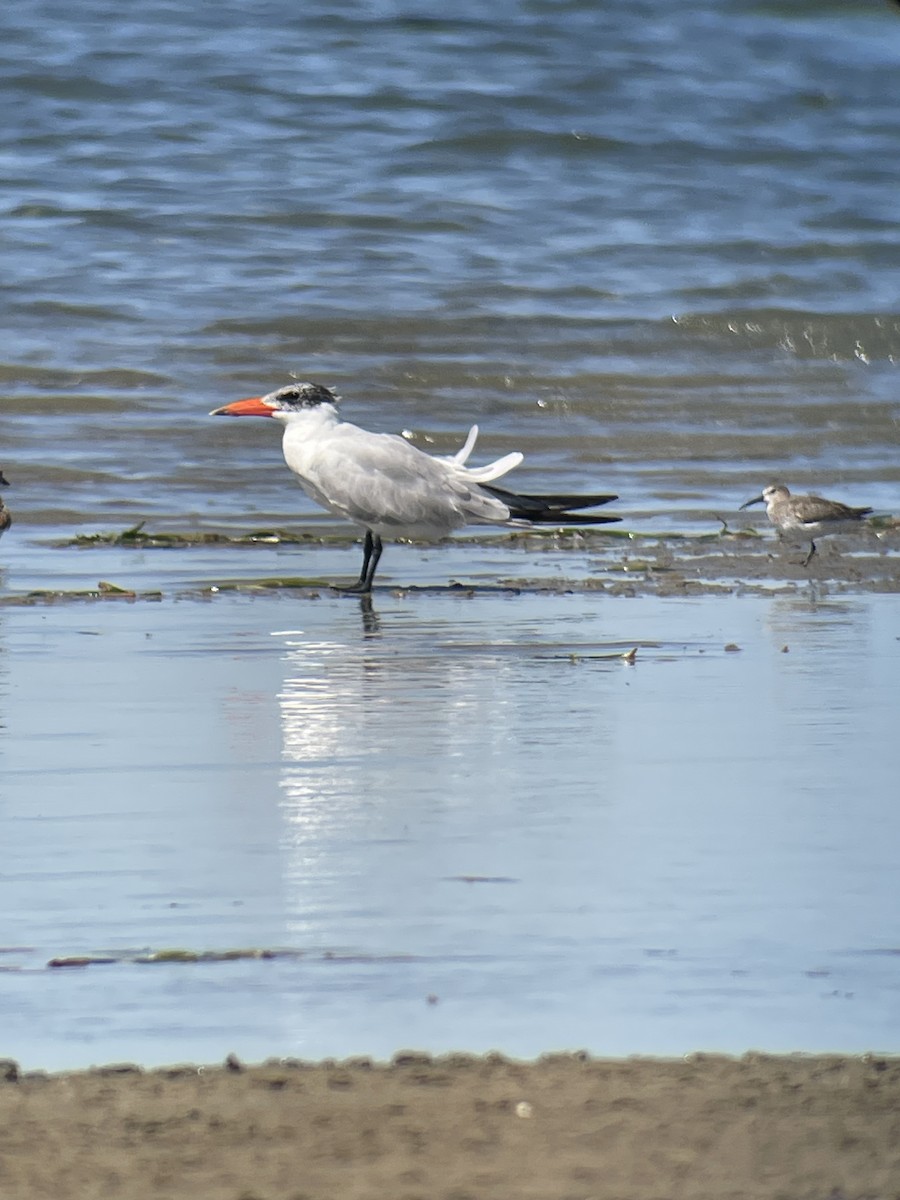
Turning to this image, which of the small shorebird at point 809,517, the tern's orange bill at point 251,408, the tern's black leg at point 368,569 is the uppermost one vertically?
the tern's orange bill at point 251,408

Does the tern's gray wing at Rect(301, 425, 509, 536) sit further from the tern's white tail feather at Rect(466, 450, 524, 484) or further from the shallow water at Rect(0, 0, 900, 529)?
the shallow water at Rect(0, 0, 900, 529)

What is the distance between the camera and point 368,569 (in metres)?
8.14

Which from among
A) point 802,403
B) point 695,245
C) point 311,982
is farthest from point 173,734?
point 695,245

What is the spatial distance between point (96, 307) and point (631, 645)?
958 centimetres

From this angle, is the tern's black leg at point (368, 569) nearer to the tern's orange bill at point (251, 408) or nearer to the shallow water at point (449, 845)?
the tern's orange bill at point (251, 408)

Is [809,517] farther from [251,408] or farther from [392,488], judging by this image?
[251,408]

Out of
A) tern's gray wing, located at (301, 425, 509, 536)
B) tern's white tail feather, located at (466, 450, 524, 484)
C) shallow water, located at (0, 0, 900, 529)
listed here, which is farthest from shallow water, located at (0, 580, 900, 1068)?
shallow water, located at (0, 0, 900, 529)

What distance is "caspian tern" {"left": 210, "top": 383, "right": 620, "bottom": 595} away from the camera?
8.72 m

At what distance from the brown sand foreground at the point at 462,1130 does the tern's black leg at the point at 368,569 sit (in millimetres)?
5033

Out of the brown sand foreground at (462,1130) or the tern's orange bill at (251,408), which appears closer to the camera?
the brown sand foreground at (462,1130)

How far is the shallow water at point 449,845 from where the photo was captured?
10.4ft

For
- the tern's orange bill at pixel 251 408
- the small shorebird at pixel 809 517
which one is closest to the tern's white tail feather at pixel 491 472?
the tern's orange bill at pixel 251 408

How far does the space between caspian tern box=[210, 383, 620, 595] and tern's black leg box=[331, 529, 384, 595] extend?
100 millimetres

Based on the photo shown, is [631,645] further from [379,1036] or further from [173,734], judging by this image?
[379,1036]
